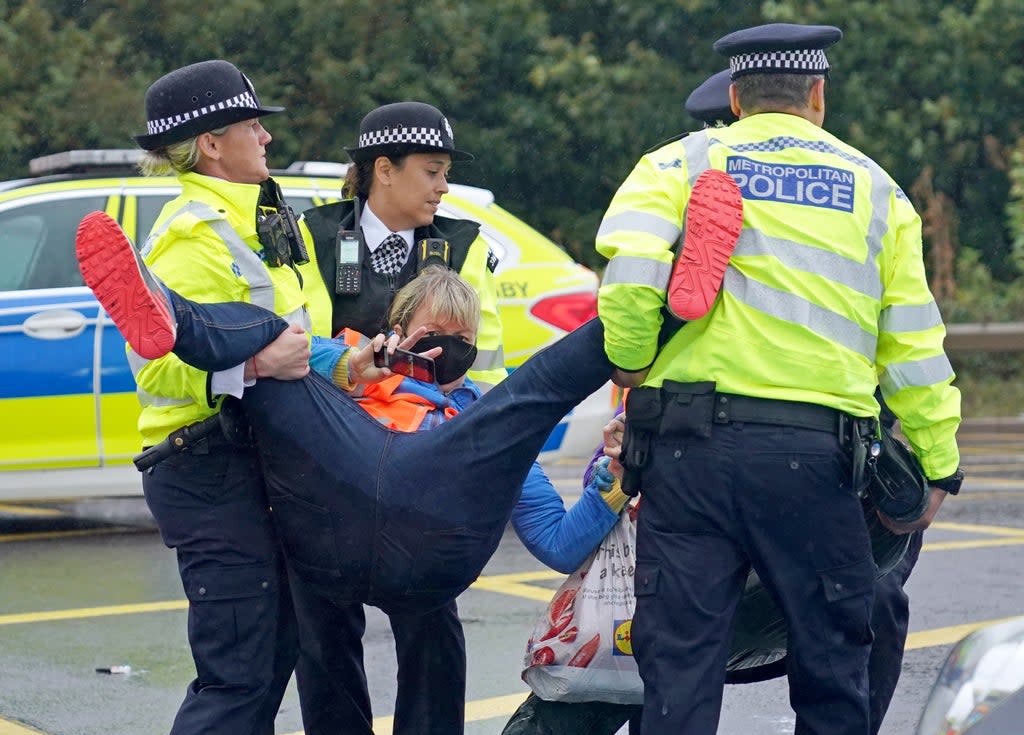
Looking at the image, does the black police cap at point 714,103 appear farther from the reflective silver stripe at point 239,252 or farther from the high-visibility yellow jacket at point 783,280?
the reflective silver stripe at point 239,252

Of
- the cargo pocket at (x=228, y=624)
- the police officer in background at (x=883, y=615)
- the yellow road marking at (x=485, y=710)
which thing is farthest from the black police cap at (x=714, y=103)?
the yellow road marking at (x=485, y=710)

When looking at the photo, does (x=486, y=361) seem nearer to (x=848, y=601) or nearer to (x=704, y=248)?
(x=704, y=248)

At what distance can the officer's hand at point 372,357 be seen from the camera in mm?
3770

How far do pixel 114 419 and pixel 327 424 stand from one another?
4.58m

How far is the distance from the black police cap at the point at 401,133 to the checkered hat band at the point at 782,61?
0.85 metres

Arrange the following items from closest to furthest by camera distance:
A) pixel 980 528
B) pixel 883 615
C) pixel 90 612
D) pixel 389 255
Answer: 1. pixel 389 255
2. pixel 883 615
3. pixel 90 612
4. pixel 980 528

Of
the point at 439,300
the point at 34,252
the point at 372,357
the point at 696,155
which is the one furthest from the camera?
the point at 34,252

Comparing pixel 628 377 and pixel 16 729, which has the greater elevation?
pixel 628 377

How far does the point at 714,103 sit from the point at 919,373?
1134 millimetres

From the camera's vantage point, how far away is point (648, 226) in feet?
11.6

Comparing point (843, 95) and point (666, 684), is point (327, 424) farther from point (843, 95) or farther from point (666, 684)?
point (843, 95)

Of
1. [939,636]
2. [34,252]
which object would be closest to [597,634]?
[939,636]

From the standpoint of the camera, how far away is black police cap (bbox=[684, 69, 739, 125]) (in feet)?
14.7

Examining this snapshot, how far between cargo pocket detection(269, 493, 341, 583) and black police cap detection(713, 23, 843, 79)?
136 cm
